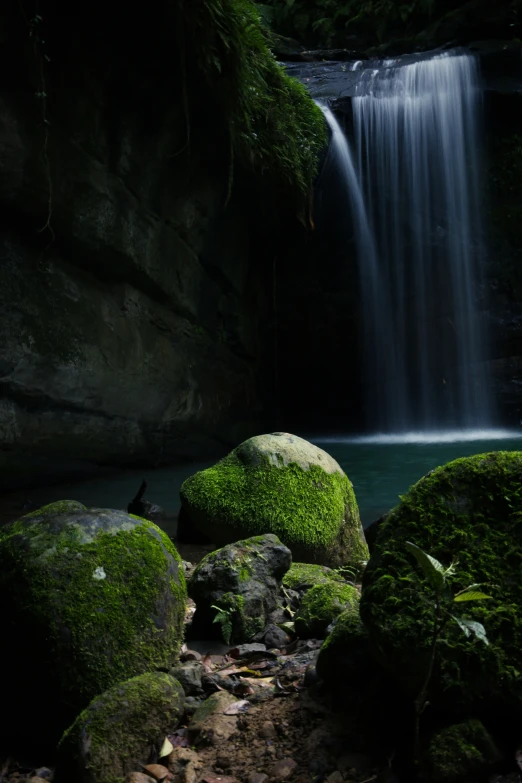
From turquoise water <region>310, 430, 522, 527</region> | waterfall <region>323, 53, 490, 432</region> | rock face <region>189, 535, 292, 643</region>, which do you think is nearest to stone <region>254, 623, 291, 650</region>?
rock face <region>189, 535, 292, 643</region>

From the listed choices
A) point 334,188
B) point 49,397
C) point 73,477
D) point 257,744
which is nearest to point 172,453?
point 73,477

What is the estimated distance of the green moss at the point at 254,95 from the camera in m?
8.09

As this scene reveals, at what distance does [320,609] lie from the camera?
2.90 m

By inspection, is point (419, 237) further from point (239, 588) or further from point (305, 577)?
point (239, 588)

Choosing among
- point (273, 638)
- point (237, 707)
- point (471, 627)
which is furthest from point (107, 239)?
point (471, 627)

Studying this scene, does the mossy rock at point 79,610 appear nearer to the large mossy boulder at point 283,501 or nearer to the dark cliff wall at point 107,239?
the large mossy boulder at point 283,501

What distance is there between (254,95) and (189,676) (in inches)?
372

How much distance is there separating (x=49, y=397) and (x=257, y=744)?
748 cm

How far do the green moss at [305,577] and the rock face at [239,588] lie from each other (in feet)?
0.64

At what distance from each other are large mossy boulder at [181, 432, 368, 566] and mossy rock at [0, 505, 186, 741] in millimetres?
1998

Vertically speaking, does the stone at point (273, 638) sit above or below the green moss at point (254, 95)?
below

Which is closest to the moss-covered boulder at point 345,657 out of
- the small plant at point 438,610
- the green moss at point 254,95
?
the small plant at point 438,610

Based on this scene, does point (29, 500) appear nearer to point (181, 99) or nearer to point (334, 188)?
point (181, 99)

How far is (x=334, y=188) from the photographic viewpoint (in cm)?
1523
